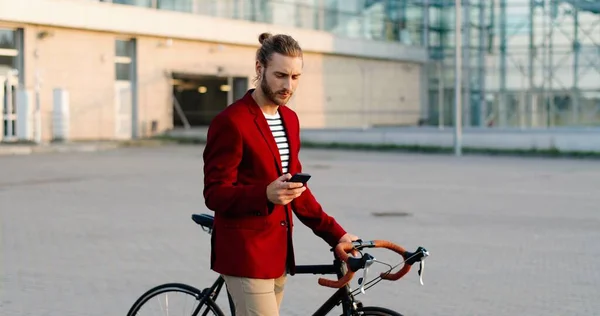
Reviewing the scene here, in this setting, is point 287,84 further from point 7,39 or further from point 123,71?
point 123,71

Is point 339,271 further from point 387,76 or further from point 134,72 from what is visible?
point 387,76

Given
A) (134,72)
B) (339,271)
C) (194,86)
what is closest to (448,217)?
(339,271)

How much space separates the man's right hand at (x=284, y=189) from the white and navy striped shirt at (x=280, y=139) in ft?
1.27

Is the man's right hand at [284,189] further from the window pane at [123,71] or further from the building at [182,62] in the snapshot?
the window pane at [123,71]

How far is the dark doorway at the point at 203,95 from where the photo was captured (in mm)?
46750

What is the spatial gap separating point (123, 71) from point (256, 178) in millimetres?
36606

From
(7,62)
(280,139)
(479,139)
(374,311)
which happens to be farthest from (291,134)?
(7,62)

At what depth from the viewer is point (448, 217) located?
1415cm

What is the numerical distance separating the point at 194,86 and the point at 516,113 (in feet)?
50.2

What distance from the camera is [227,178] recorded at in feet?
13.8

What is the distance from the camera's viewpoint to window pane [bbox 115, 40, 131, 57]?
3969 centimetres

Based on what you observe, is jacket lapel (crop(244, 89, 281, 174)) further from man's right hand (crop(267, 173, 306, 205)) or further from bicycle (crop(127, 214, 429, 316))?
bicycle (crop(127, 214, 429, 316))

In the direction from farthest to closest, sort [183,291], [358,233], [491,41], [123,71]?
1. [491,41]
2. [123,71]
3. [358,233]
4. [183,291]

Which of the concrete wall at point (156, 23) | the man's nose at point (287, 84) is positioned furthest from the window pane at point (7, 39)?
the man's nose at point (287, 84)
